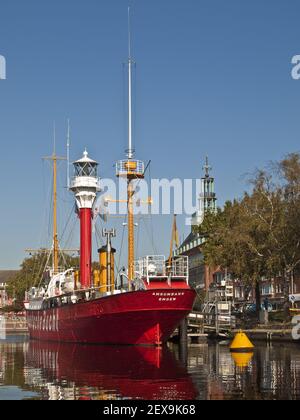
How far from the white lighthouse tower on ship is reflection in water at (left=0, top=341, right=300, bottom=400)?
18261 millimetres

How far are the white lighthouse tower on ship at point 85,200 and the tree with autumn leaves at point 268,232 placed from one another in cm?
1349

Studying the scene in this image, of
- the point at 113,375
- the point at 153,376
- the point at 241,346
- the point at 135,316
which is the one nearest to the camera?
the point at 153,376

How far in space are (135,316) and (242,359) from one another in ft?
38.1

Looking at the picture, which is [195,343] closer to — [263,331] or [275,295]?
[263,331]

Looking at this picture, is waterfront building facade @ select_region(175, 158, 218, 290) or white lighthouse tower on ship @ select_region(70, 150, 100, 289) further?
waterfront building facade @ select_region(175, 158, 218, 290)

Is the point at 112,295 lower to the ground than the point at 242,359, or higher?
higher

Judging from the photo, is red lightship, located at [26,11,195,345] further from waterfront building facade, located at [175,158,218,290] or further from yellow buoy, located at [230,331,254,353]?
waterfront building facade, located at [175,158,218,290]

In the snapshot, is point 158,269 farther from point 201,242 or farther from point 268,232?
point 201,242

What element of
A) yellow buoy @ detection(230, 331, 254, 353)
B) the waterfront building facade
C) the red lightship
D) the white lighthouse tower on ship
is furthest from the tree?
yellow buoy @ detection(230, 331, 254, 353)

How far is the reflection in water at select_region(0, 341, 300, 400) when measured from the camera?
87.4 feet

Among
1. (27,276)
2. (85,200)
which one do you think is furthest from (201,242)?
(85,200)

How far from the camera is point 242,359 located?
4231 cm
